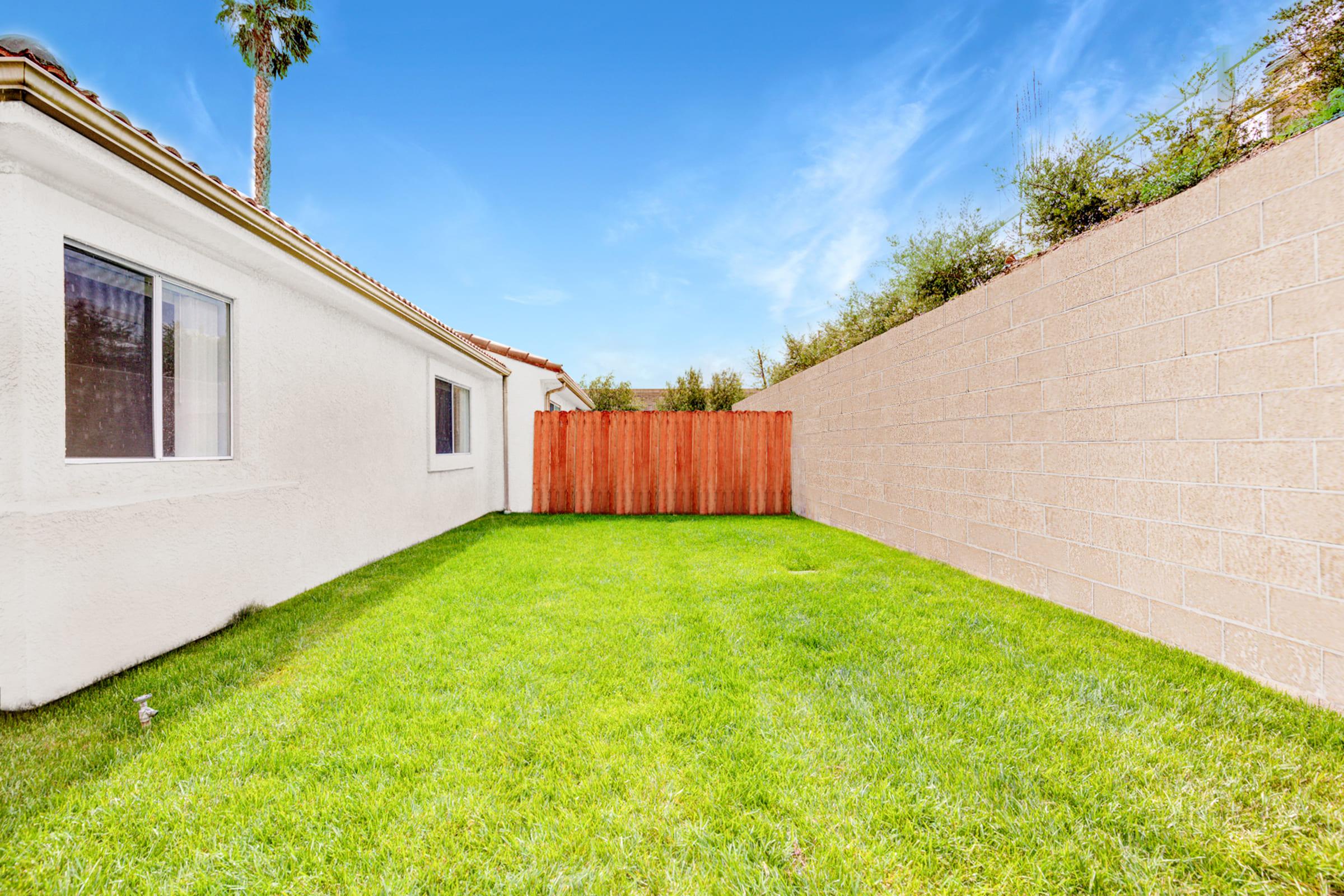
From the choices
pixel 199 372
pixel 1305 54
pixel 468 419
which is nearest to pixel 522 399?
pixel 468 419

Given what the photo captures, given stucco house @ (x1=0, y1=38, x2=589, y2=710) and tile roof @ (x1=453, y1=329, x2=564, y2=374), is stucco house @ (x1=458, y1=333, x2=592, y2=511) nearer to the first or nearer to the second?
tile roof @ (x1=453, y1=329, x2=564, y2=374)

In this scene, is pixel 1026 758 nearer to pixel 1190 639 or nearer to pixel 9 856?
pixel 1190 639

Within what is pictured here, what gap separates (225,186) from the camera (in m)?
3.27

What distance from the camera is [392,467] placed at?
20.9ft

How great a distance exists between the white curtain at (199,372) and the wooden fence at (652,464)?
6.35 meters

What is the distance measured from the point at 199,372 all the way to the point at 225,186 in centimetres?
135

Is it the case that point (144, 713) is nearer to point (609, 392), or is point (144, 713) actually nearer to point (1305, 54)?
point (1305, 54)

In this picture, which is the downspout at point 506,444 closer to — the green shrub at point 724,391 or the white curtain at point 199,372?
the white curtain at point 199,372

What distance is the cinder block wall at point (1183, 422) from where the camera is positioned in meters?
2.45

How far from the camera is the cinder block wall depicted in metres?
2.45

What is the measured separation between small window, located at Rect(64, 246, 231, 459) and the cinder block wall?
21.3 feet

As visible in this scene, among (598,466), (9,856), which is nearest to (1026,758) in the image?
(9,856)

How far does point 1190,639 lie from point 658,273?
18.0 m

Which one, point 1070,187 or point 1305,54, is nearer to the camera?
point 1305,54
